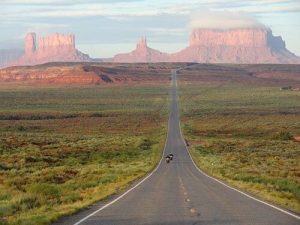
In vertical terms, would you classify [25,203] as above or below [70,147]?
above

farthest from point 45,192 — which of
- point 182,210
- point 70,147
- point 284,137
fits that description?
point 284,137

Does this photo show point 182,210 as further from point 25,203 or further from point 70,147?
point 70,147

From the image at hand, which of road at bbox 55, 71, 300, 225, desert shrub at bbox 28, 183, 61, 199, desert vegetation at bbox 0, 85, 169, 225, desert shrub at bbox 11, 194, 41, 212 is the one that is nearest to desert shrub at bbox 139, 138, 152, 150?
desert vegetation at bbox 0, 85, 169, 225

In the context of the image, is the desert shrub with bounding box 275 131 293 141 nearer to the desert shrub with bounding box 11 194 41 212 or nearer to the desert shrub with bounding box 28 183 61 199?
the desert shrub with bounding box 28 183 61 199

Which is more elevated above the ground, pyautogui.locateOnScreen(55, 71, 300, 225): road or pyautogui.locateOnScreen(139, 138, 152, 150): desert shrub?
pyautogui.locateOnScreen(55, 71, 300, 225): road

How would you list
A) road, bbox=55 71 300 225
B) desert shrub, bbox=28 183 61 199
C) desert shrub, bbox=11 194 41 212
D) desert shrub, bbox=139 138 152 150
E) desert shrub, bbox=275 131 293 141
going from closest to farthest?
road, bbox=55 71 300 225, desert shrub, bbox=11 194 41 212, desert shrub, bbox=28 183 61 199, desert shrub, bbox=139 138 152 150, desert shrub, bbox=275 131 293 141

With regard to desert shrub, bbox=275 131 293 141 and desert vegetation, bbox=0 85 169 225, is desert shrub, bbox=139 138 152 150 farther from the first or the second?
desert shrub, bbox=275 131 293 141

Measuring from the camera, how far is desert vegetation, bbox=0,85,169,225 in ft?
77.2

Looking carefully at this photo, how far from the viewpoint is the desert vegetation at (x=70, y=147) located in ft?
77.2

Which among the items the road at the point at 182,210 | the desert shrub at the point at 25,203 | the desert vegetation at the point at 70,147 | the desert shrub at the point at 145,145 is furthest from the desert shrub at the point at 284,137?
the desert shrub at the point at 25,203

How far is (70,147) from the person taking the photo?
6931 centimetres

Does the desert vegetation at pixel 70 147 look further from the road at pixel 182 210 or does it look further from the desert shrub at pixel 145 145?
the road at pixel 182 210

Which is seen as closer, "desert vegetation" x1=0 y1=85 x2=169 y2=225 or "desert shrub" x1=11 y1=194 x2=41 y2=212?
"desert shrub" x1=11 y1=194 x2=41 y2=212

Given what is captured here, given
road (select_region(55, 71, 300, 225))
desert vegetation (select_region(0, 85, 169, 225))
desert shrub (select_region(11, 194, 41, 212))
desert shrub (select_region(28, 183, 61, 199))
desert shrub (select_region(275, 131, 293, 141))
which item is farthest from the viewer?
desert shrub (select_region(275, 131, 293, 141))
